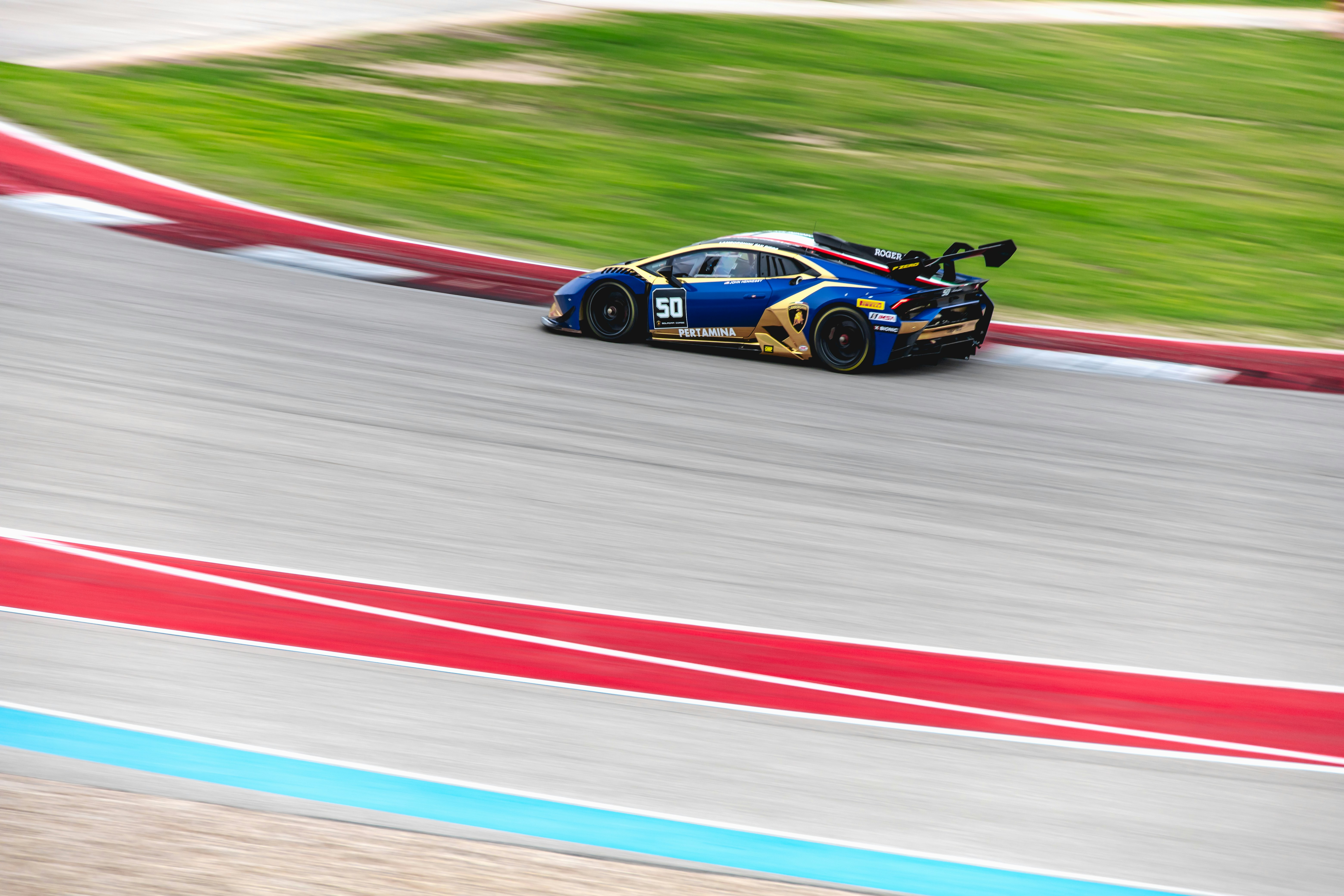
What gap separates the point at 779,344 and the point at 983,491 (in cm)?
316

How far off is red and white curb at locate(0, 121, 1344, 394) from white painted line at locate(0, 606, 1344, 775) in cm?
678

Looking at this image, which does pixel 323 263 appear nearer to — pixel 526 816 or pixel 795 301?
pixel 795 301

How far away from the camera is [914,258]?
11.7 meters

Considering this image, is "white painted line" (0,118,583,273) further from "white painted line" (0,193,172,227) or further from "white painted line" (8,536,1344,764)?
"white painted line" (8,536,1344,764)

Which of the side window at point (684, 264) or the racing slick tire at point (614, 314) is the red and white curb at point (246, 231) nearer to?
the racing slick tire at point (614, 314)

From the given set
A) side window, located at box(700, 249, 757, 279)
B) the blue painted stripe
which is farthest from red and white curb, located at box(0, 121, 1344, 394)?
the blue painted stripe

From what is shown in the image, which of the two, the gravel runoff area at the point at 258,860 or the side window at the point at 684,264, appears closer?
the gravel runoff area at the point at 258,860

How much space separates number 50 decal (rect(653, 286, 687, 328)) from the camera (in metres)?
12.2

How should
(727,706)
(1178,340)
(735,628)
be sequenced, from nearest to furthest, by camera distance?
(727,706), (735,628), (1178,340)

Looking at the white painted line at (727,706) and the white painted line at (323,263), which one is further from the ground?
the white painted line at (323,263)

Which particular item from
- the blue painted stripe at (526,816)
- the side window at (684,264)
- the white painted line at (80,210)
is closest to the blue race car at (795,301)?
the side window at (684,264)

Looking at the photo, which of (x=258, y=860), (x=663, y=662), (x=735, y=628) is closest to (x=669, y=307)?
(x=735, y=628)

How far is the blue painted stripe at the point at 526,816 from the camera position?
16.3 ft

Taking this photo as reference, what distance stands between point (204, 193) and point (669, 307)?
750 cm
